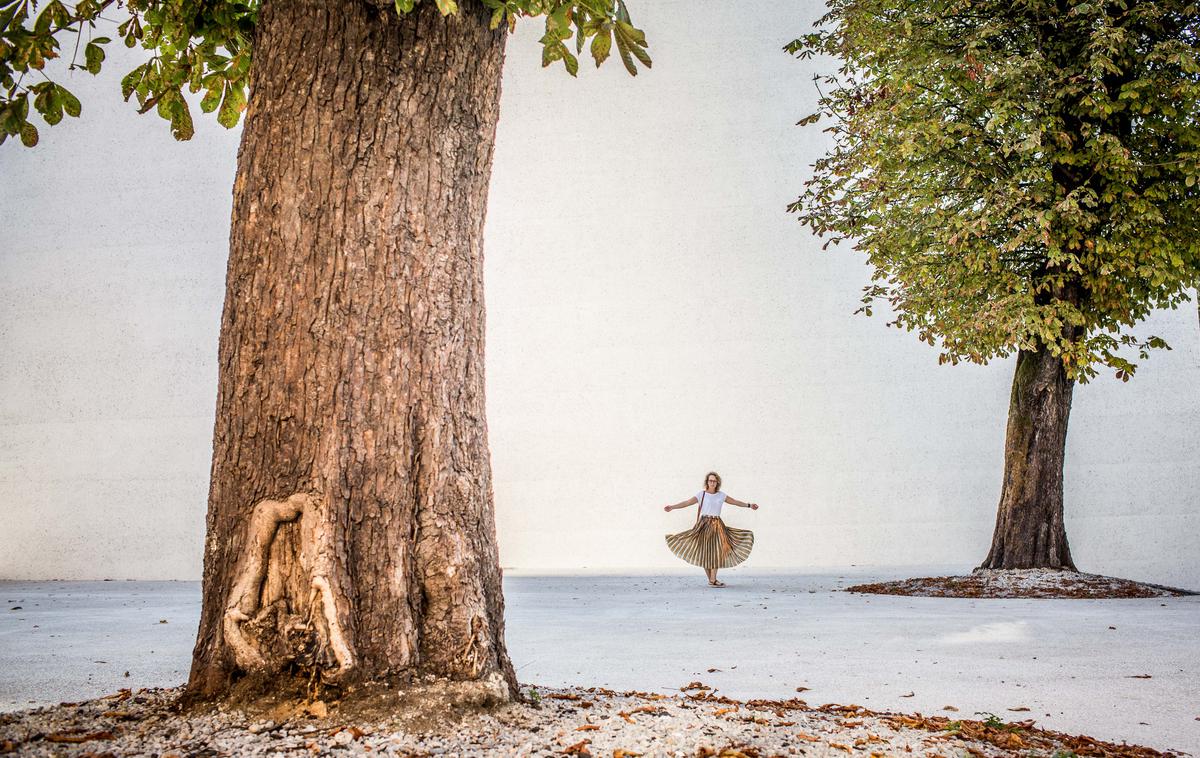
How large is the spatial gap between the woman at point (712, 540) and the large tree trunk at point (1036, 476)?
9.81 ft

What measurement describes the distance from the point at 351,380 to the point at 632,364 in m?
13.4

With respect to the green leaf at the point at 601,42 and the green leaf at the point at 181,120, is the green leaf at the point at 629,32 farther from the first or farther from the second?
the green leaf at the point at 181,120

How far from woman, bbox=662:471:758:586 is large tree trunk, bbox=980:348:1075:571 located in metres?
2.99

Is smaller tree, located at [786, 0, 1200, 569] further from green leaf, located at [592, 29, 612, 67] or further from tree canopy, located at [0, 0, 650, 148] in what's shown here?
green leaf, located at [592, 29, 612, 67]

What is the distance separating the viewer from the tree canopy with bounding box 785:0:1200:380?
920cm

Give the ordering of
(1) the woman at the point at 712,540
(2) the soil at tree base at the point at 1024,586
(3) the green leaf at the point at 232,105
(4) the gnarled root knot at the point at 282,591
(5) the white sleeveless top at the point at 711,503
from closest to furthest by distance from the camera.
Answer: (4) the gnarled root knot at the point at 282,591 < (3) the green leaf at the point at 232,105 < (2) the soil at tree base at the point at 1024,586 < (1) the woman at the point at 712,540 < (5) the white sleeveless top at the point at 711,503

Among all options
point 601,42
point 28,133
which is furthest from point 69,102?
point 601,42

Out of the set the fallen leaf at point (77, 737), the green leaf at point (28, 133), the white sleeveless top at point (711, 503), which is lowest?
the fallen leaf at point (77, 737)

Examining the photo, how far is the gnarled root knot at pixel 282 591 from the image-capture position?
2.79m

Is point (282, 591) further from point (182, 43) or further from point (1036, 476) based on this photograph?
point (1036, 476)

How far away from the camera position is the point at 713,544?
1194 cm

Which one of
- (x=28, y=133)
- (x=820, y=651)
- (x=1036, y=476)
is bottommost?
(x=820, y=651)

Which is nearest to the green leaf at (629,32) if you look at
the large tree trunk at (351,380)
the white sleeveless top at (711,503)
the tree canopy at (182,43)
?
the tree canopy at (182,43)

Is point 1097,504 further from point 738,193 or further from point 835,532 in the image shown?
point 738,193
